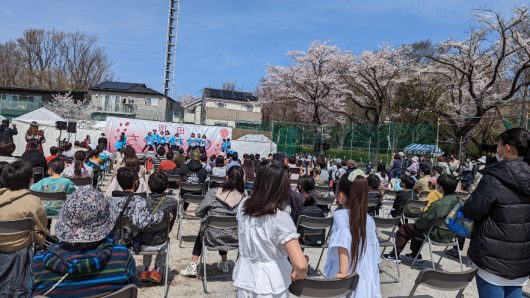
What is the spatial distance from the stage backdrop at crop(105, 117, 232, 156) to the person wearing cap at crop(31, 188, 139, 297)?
62.8 feet

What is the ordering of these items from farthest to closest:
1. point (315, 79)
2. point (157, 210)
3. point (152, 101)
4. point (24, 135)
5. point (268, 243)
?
point (152, 101), point (315, 79), point (24, 135), point (157, 210), point (268, 243)

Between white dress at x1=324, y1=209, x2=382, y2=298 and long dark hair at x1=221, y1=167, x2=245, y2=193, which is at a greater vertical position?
long dark hair at x1=221, y1=167, x2=245, y2=193

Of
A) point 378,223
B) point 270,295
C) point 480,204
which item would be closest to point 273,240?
point 270,295

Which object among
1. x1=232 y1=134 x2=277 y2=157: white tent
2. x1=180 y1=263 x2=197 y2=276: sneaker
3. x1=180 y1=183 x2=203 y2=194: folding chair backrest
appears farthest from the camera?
x1=232 y1=134 x2=277 y2=157: white tent

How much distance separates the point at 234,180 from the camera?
4586mm

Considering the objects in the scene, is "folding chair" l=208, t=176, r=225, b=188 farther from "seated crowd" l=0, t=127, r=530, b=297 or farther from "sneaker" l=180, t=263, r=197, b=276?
"seated crowd" l=0, t=127, r=530, b=297

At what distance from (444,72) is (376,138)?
8897 millimetres

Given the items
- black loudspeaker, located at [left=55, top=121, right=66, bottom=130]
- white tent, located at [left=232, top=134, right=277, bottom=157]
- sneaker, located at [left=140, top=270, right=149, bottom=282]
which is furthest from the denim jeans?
white tent, located at [left=232, top=134, right=277, bottom=157]

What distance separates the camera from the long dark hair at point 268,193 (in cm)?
232

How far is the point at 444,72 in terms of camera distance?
27.2m

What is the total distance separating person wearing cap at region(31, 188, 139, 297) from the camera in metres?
2.01

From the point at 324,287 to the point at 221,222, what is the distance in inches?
80.5

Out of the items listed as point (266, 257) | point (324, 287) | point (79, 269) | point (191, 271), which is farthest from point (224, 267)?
point (79, 269)

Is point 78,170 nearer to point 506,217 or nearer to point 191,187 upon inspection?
point 191,187
